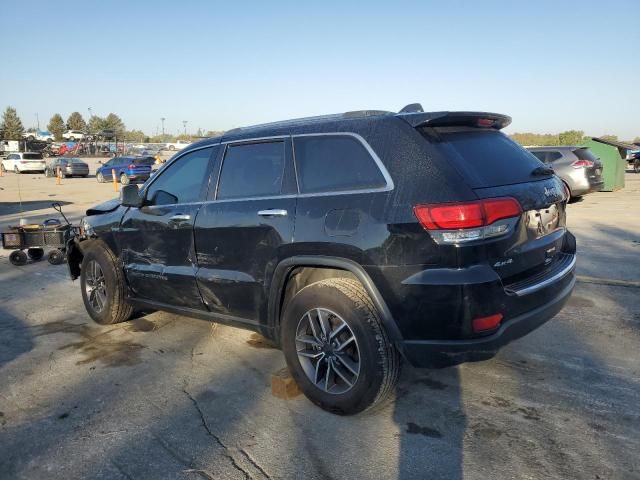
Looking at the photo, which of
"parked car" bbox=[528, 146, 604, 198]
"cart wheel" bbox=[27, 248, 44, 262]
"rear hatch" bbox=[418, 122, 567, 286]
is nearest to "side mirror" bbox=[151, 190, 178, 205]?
"rear hatch" bbox=[418, 122, 567, 286]

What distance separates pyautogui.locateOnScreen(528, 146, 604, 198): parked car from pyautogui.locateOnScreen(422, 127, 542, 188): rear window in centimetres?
1192

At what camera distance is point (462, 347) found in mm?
2902

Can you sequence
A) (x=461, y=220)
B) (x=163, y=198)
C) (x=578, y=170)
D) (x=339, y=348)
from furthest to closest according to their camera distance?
(x=578, y=170) → (x=163, y=198) → (x=339, y=348) → (x=461, y=220)

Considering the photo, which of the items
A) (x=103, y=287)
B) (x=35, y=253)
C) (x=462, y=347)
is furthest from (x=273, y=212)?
(x=35, y=253)

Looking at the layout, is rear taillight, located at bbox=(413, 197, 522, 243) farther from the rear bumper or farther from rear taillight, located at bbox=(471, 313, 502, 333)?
the rear bumper

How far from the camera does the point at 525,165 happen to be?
3.52m

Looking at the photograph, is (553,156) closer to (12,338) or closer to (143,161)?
(12,338)

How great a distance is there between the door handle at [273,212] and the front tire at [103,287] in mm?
2060

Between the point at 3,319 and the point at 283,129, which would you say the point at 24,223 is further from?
the point at 283,129

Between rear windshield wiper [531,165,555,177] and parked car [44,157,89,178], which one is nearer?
rear windshield wiper [531,165,555,177]

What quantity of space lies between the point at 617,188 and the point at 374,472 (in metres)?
18.6

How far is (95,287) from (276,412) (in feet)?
9.13

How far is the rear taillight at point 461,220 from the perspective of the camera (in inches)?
112

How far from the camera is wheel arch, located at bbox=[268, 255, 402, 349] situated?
3.05 m
